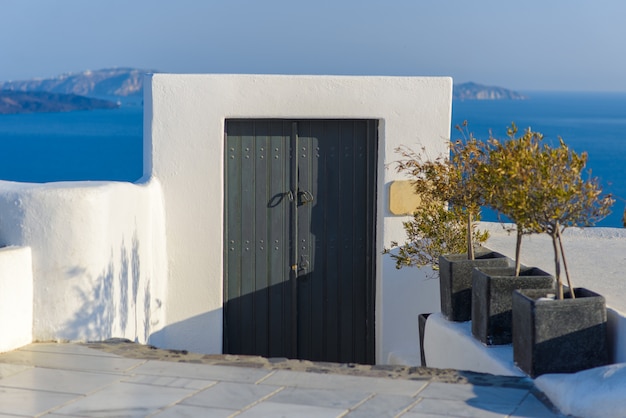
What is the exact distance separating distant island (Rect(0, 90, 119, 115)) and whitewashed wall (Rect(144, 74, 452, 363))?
3366 inches

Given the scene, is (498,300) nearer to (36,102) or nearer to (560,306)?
(560,306)

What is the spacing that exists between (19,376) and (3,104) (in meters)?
89.2

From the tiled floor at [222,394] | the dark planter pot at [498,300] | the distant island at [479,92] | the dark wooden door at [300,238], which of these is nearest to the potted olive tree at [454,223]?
the dark planter pot at [498,300]

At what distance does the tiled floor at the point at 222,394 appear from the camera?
509 centimetres

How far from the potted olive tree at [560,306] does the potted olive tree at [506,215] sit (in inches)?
2.3

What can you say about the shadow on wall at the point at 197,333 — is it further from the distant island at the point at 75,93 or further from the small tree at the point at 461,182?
the distant island at the point at 75,93

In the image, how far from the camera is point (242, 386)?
18.1 feet

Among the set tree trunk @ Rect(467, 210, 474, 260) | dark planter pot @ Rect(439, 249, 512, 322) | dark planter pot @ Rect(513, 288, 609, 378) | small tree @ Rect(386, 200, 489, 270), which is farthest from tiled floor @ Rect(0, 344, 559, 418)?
small tree @ Rect(386, 200, 489, 270)

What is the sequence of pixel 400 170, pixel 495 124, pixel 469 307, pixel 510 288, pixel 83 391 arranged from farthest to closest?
pixel 495 124 → pixel 400 170 → pixel 469 307 → pixel 510 288 → pixel 83 391

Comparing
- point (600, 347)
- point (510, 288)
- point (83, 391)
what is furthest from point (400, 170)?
point (83, 391)

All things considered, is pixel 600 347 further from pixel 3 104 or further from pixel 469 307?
pixel 3 104

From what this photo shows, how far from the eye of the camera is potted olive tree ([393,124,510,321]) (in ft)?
23.3

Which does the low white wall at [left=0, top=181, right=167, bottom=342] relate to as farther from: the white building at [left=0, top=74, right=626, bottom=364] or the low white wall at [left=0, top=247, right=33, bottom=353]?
the white building at [left=0, top=74, right=626, bottom=364]

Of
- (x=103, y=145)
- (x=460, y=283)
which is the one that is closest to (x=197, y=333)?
(x=460, y=283)
